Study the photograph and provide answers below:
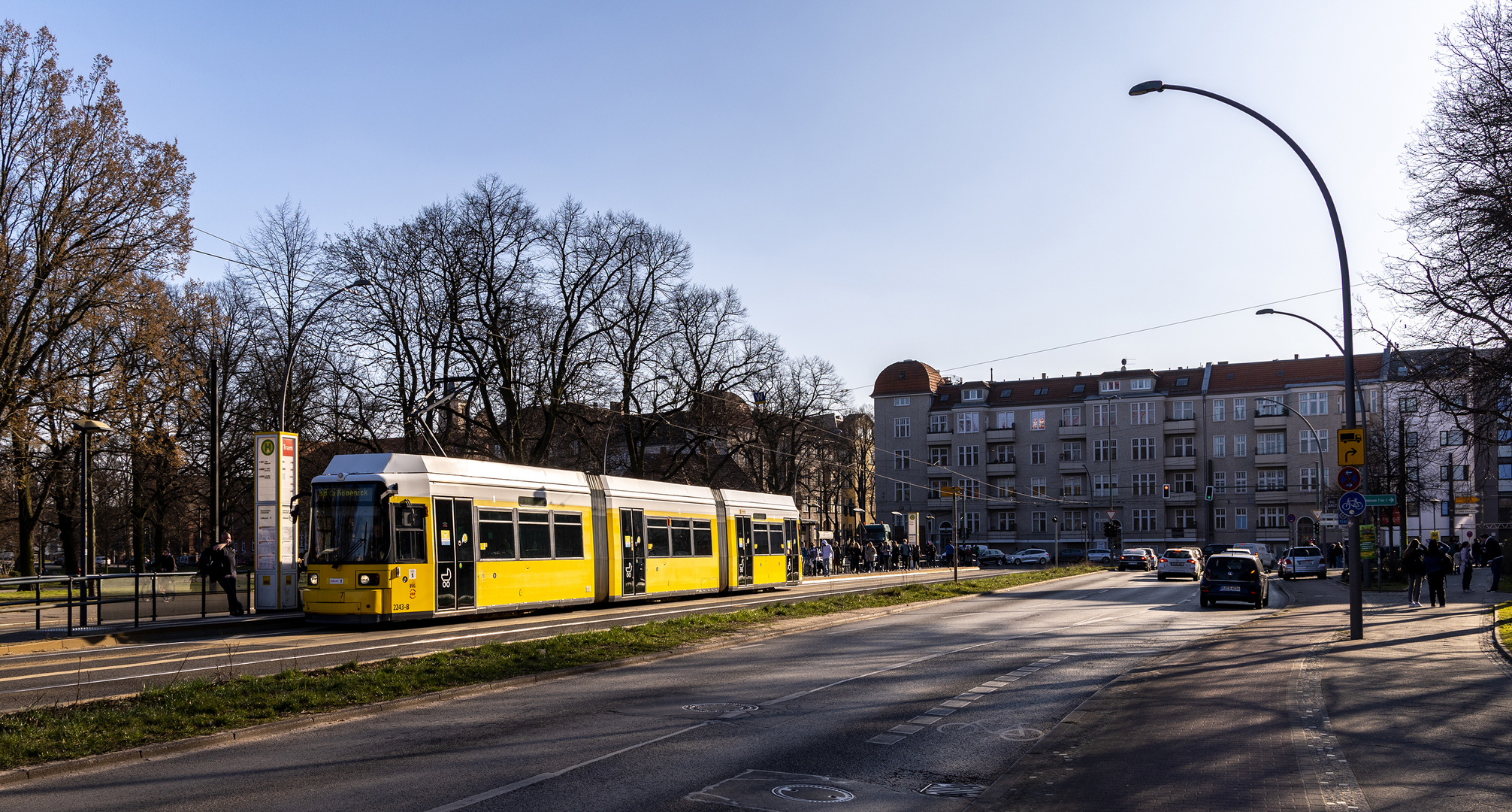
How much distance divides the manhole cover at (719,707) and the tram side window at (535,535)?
40.9 ft

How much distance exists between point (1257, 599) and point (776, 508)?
1436cm

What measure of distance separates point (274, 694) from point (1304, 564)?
4896cm

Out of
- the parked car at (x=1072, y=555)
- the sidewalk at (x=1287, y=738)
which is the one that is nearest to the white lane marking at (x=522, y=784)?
the sidewalk at (x=1287, y=738)

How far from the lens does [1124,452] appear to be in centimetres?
9019

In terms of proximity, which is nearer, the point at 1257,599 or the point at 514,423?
the point at 1257,599

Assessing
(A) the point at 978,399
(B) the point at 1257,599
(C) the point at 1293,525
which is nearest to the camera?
(B) the point at 1257,599

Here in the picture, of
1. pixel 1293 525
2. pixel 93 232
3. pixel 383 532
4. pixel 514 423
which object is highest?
pixel 93 232

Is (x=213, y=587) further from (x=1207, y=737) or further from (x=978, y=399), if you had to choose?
(x=978, y=399)

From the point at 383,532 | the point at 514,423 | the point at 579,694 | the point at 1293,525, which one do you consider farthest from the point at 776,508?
the point at 1293,525

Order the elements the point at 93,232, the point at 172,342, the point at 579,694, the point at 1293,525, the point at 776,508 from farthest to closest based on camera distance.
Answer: the point at 1293,525 → the point at 776,508 → the point at 172,342 → the point at 93,232 → the point at 579,694

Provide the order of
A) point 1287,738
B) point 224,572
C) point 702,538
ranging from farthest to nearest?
1. point 702,538
2. point 224,572
3. point 1287,738

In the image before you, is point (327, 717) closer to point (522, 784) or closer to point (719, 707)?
point (522, 784)

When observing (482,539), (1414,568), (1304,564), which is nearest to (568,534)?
(482,539)

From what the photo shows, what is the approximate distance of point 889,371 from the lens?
10238 cm
